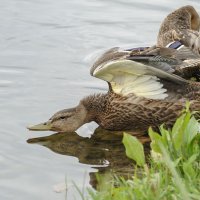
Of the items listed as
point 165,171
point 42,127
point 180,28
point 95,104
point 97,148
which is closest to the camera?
point 165,171

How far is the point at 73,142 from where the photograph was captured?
7812mm

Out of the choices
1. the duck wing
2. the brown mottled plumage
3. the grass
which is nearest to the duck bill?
the duck wing

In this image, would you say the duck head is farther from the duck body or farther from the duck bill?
the duck body

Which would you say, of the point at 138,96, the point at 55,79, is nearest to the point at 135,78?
the point at 138,96

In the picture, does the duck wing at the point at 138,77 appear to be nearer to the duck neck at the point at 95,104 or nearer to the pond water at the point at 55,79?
the duck neck at the point at 95,104

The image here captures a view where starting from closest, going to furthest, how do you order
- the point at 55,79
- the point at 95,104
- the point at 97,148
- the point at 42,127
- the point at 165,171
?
the point at 165,171, the point at 97,148, the point at 42,127, the point at 95,104, the point at 55,79

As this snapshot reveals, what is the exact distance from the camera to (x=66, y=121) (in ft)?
26.3

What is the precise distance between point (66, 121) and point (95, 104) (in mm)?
381

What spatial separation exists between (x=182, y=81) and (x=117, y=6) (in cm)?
380

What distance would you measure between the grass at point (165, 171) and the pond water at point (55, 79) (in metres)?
0.78

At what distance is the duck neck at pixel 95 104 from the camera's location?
8.23 metres

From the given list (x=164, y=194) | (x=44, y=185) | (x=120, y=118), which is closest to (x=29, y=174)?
(x=44, y=185)

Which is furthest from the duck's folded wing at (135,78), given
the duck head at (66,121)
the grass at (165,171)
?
the grass at (165,171)

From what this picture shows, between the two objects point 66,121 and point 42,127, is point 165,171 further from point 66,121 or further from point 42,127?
point 66,121
